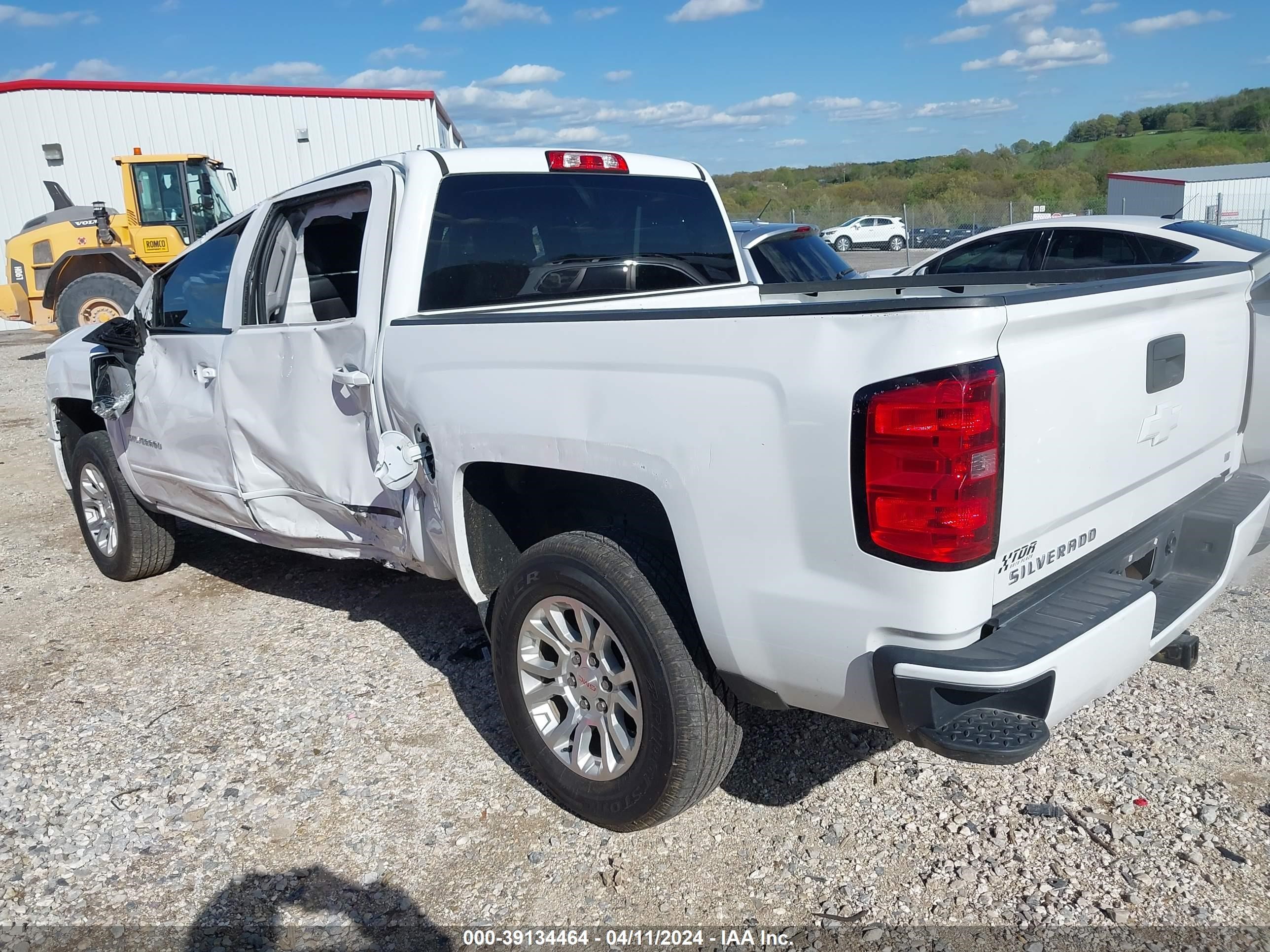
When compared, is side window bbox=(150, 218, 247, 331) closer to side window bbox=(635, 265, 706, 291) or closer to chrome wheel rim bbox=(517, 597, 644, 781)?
side window bbox=(635, 265, 706, 291)

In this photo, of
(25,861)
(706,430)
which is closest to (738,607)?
(706,430)

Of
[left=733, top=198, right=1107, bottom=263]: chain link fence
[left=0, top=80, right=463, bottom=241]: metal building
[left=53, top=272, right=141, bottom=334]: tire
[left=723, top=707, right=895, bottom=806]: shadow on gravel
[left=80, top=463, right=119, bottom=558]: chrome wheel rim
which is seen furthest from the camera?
[left=733, top=198, right=1107, bottom=263]: chain link fence

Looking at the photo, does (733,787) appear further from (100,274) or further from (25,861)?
(100,274)

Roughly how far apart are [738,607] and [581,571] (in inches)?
21.2

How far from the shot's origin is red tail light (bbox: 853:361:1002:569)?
6.70 ft

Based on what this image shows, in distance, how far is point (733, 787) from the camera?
3.22 metres

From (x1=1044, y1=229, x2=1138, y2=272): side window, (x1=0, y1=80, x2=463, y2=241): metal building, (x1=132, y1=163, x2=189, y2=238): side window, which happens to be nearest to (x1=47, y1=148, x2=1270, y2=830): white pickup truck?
(x1=1044, y1=229, x2=1138, y2=272): side window

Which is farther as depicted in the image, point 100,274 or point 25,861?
point 100,274

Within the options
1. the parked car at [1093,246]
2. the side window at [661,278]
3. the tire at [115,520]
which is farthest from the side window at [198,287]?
the parked car at [1093,246]

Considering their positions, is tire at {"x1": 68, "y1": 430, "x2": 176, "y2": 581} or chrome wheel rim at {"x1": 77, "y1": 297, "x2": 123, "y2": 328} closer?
tire at {"x1": 68, "y1": 430, "x2": 176, "y2": 581}

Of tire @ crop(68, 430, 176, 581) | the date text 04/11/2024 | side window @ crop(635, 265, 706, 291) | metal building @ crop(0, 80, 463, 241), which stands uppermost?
metal building @ crop(0, 80, 463, 241)

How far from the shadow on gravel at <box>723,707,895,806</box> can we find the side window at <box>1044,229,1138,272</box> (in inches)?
229

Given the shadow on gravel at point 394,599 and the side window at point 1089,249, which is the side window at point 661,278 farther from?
the side window at point 1089,249

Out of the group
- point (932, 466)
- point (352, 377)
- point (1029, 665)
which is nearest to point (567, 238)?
point (352, 377)
